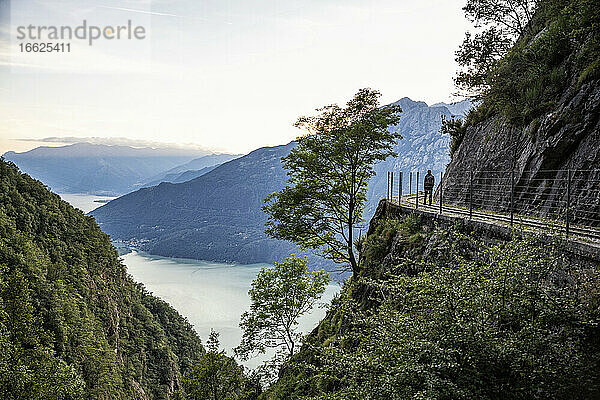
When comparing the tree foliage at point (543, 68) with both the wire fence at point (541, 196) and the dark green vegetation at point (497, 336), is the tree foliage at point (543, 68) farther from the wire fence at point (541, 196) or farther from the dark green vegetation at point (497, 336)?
the dark green vegetation at point (497, 336)

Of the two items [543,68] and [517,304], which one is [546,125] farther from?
[517,304]

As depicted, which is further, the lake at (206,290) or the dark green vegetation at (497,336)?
the lake at (206,290)

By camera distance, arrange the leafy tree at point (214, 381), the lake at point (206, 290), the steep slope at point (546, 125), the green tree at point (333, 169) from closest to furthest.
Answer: the steep slope at point (546, 125) → the green tree at point (333, 169) → the leafy tree at point (214, 381) → the lake at point (206, 290)

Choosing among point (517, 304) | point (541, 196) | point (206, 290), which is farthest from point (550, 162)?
point (206, 290)

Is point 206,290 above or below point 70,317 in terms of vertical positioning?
below

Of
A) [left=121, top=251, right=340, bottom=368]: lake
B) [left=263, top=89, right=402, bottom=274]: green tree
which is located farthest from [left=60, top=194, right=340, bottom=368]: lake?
[left=263, top=89, right=402, bottom=274]: green tree

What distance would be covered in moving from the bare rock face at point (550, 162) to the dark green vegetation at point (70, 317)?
973 inches

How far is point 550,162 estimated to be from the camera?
30.9 ft

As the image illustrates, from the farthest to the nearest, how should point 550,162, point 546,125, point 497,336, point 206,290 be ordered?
1. point 206,290
2. point 546,125
3. point 550,162
4. point 497,336

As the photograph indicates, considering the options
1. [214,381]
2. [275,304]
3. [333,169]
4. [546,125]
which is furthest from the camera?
[214,381]

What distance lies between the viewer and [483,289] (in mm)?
5371

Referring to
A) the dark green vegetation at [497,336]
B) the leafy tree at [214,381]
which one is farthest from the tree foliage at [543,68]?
the leafy tree at [214,381]

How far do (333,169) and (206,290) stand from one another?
86.4m

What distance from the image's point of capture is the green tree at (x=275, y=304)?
17.8m
